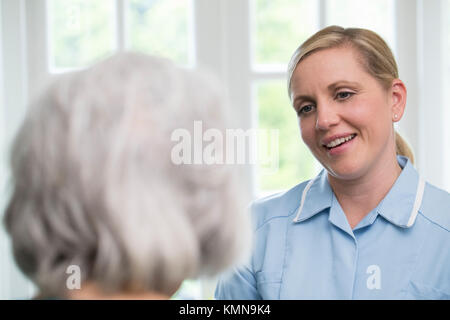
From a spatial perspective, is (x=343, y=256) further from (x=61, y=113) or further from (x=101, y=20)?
(x=101, y=20)

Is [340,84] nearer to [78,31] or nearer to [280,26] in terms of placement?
[280,26]

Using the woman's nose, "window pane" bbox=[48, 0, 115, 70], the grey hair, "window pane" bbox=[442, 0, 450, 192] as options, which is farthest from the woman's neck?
"window pane" bbox=[48, 0, 115, 70]

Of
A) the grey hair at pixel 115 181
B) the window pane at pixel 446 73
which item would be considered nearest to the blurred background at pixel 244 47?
the window pane at pixel 446 73

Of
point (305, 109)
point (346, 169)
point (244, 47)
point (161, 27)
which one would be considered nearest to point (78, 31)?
point (161, 27)

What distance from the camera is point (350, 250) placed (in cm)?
85

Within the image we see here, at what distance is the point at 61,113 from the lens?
460 millimetres

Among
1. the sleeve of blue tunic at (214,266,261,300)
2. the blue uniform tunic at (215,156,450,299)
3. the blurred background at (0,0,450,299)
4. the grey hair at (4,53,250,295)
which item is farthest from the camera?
the blurred background at (0,0,450,299)

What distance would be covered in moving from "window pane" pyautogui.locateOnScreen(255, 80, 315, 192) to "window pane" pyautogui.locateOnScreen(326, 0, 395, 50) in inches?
10.8

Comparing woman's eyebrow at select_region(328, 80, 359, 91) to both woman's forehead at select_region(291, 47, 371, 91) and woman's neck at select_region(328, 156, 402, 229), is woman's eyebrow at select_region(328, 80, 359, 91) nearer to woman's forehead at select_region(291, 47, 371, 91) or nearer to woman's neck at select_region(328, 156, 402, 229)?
woman's forehead at select_region(291, 47, 371, 91)

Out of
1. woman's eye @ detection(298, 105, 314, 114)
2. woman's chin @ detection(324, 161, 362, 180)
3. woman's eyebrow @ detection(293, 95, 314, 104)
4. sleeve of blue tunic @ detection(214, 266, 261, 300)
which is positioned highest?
woman's eyebrow @ detection(293, 95, 314, 104)

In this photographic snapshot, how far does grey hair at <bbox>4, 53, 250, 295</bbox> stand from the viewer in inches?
17.8

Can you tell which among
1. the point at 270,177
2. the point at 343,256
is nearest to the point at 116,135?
the point at 343,256

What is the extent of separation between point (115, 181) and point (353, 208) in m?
0.58

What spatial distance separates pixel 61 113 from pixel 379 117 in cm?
60
